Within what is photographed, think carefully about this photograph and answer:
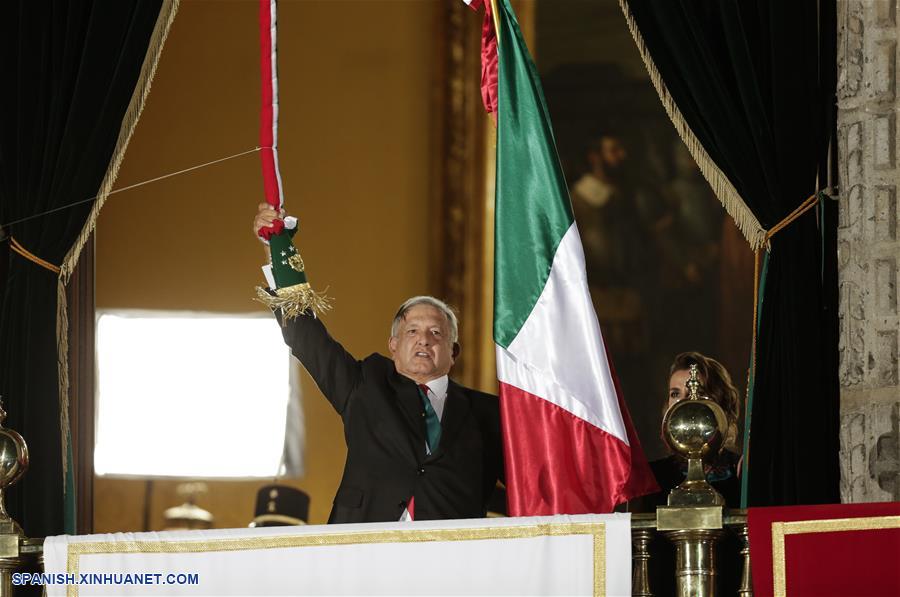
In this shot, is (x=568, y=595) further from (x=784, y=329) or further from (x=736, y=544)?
(x=784, y=329)

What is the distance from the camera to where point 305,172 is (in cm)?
708

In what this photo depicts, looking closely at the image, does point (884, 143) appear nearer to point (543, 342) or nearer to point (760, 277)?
point (760, 277)

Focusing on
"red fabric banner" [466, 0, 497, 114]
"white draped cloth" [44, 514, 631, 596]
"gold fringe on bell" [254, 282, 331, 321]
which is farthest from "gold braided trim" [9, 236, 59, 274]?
"red fabric banner" [466, 0, 497, 114]

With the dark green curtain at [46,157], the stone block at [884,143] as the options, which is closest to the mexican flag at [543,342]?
the stone block at [884,143]

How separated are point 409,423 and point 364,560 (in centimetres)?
77

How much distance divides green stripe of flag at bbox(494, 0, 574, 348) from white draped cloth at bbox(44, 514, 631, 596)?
0.68 meters

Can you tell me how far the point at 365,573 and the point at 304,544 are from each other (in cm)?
16

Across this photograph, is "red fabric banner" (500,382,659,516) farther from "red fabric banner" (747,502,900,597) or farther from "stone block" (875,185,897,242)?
"stone block" (875,185,897,242)

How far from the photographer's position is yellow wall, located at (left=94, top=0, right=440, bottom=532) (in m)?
6.89

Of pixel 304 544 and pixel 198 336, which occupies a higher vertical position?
pixel 198 336

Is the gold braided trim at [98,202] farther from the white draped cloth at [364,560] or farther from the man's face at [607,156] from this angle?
the man's face at [607,156]

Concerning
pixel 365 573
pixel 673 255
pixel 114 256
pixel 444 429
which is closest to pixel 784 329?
pixel 444 429

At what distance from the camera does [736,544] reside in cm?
435

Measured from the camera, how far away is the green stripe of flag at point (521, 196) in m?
4.23
